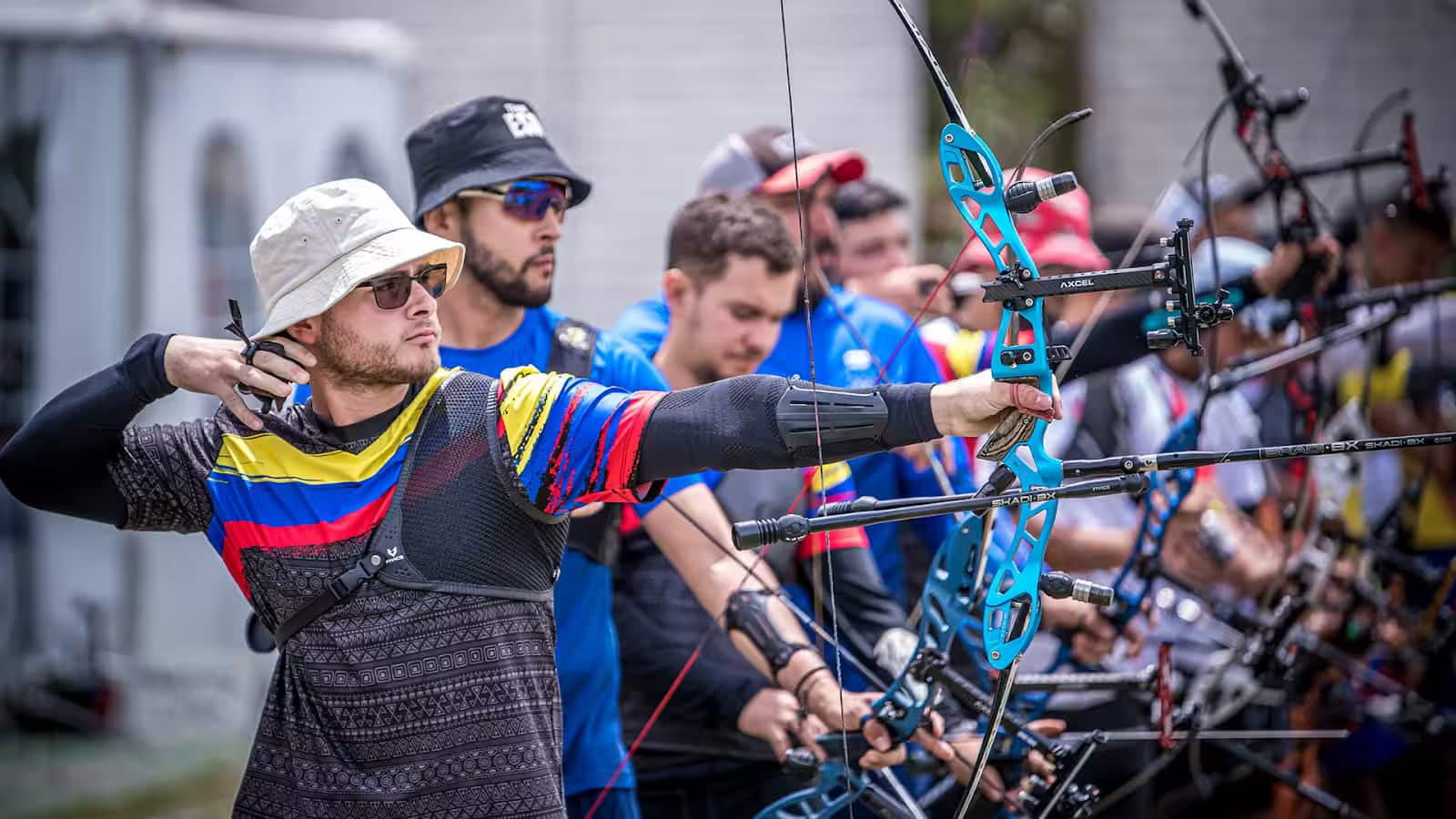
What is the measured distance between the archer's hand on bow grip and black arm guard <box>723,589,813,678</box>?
3.05 ft

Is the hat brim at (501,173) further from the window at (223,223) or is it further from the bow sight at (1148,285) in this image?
the window at (223,223)

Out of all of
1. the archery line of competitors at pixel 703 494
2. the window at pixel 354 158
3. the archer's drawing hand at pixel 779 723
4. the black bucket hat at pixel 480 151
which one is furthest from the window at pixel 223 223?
the archer's drawing hand at pixel 779 723

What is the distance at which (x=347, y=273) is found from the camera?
2492 millimetres

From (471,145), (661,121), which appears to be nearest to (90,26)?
(661,121)

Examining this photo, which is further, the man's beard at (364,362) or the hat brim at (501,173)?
the hat brim at (501,173)

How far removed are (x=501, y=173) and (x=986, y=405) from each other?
1458mm

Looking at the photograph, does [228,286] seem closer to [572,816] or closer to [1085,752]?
[572,816]

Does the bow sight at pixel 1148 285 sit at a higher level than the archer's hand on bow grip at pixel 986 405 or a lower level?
higher

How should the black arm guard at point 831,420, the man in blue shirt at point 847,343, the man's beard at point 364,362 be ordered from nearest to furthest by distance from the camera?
the black arm guard at point 831,420 < the man's beard at point 364,362 < the man in blue shirt at point 847,343

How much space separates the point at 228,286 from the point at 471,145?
5355 mm

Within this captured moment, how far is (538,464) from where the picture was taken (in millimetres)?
2373

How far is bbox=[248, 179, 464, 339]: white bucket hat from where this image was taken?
8.17 ft

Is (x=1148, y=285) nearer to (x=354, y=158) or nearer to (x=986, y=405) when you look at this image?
(x=986, y=405)

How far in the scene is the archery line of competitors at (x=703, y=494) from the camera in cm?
236
